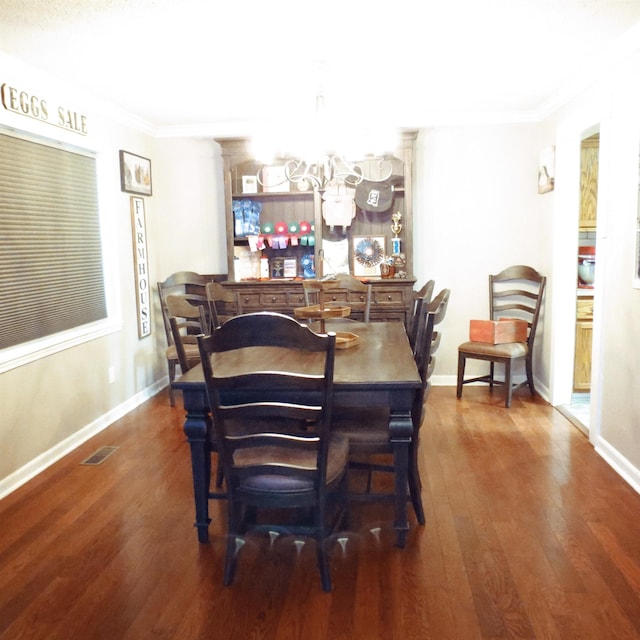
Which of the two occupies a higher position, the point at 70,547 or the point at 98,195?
the point at 98,195

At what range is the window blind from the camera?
3.17m

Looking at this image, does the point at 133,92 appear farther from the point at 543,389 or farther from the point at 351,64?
the point at 543,389

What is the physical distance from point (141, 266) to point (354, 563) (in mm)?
3238

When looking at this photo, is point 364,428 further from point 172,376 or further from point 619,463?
point 172,376

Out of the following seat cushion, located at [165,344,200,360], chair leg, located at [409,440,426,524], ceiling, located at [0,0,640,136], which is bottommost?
chair leg, located at [409,440,426,524]

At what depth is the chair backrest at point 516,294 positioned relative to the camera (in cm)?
469

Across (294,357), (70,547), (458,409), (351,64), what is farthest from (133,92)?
(458,409)

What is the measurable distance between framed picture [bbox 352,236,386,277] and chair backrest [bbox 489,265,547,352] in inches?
37.3

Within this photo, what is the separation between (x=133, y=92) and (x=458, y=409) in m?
3.17

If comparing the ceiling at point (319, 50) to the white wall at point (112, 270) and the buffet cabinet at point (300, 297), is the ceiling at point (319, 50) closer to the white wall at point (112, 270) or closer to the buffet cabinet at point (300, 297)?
the white wall at point (112, 270)

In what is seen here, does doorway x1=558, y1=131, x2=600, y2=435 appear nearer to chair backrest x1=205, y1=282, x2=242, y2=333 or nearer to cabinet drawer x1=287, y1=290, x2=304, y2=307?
cabinet drawer x1=287, y1=290, x2=304, y2=307

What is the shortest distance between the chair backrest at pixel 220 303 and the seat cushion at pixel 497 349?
1.88 meters

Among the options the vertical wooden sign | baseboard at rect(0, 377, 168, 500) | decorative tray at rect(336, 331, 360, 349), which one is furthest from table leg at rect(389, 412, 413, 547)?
the vertical wooden sign

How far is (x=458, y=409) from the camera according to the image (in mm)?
4344
